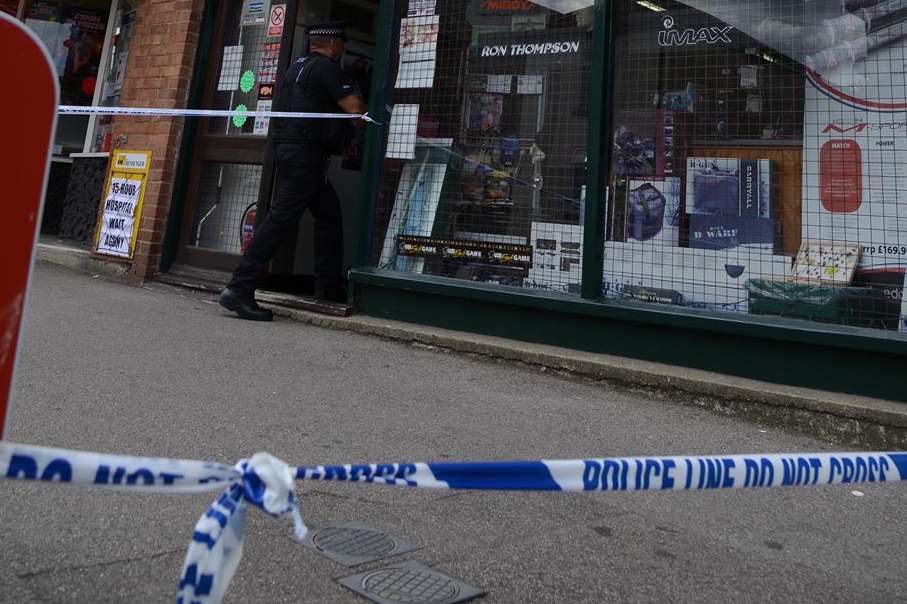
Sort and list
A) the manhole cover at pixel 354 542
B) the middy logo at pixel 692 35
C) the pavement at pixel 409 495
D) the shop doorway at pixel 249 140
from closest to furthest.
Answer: the pavement at pixel 409 495, the manhole cover at pixel 354 542, the middy logo at pixel 692 35, the shop doorway at pixel 249 140

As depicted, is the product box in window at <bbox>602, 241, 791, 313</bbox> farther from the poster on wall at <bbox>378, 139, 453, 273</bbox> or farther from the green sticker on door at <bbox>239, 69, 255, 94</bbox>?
the green sticker on door at <bbox>239, 69, 255, 94</bbox>

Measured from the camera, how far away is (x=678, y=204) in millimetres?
4953

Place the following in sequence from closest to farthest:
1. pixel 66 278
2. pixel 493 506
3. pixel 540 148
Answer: pixel 493 506
pixel 540 148
pixel 66 278

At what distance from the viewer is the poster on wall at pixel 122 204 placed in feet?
24.0

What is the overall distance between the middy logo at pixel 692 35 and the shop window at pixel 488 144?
0.50 meters

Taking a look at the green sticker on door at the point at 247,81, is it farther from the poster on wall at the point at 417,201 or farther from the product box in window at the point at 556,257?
the product box in window at the point at 556,257

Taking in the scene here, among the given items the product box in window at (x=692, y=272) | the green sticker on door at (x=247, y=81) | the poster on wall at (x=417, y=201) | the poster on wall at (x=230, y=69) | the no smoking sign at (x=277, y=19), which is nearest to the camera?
the product box in window at (x=692, y=272)

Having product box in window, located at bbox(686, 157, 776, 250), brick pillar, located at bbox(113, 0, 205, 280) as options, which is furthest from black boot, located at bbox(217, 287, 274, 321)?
product box in window, located at bbox(686, 157, 776, 250)

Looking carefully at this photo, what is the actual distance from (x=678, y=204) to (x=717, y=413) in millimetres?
1411

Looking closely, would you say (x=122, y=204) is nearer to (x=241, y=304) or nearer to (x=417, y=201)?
(x=241, y=304)

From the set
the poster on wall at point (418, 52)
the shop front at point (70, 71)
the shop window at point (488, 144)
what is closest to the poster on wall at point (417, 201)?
the shop window at point (488, 144)

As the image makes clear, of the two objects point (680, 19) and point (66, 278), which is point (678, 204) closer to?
point (680, 19)

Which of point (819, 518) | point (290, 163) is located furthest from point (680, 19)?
point (819, 518)

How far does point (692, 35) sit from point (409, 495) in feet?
11.9
